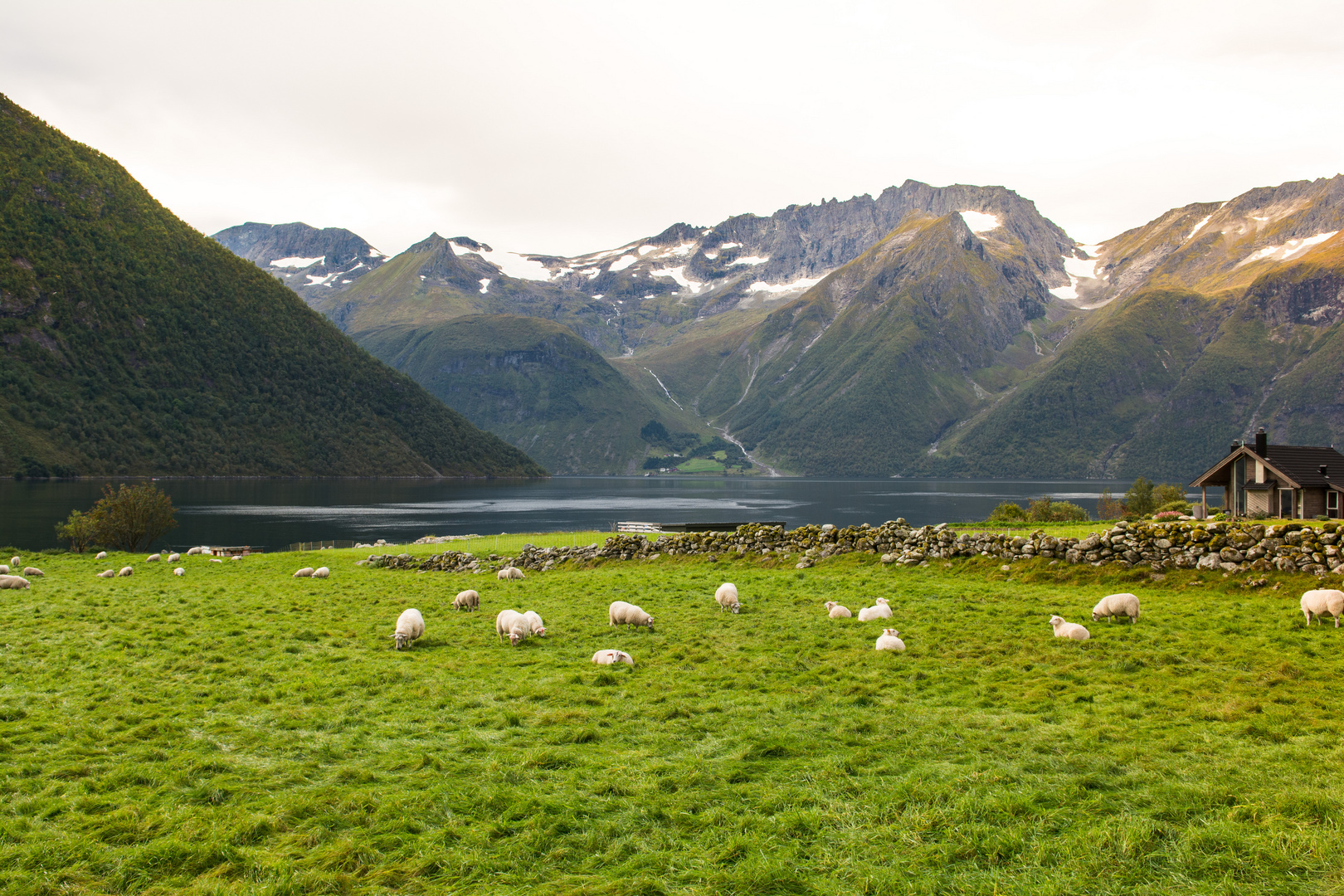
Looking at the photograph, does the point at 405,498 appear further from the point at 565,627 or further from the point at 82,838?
the point at 82,838

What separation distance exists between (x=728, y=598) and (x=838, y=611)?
3.30 m

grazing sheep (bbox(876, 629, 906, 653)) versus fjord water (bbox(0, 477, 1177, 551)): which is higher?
grazing sheep (bbox(876, 629, 906, 653))

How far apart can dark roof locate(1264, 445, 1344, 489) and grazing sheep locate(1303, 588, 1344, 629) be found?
93.4 ft

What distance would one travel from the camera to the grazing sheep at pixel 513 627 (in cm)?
1638

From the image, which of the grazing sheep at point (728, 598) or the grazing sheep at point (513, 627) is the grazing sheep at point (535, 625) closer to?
the grazing sheep at point (513, 627)

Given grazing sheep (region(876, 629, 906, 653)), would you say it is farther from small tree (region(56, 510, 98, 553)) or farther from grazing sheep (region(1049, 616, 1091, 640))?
small tree (region(56, 510, 98, 553))

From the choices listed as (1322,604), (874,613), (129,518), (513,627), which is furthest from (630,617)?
(129,518)

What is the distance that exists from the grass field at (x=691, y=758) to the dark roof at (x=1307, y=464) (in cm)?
2625

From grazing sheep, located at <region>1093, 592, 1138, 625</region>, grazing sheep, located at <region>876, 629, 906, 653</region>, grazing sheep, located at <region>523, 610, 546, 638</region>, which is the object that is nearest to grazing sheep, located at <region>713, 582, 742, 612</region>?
grazing sheep, located at <region>523, 610, 546, 638</region>

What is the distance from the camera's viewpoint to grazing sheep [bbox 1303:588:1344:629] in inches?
574

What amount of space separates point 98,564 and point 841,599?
122ft

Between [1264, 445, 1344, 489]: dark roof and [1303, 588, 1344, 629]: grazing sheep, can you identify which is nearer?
[1303, 588, 1344, 629]: grazing sheep

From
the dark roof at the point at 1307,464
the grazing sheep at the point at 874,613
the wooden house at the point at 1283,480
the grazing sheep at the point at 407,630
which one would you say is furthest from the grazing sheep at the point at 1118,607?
the dark roof at the point at 1307,464

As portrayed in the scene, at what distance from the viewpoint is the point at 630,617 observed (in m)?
17.9
